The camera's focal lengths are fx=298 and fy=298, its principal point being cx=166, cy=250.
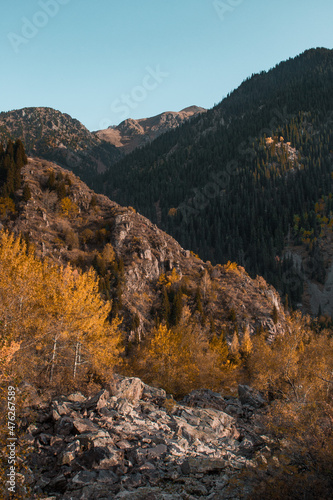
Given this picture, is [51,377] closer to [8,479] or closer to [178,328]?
[8,479]

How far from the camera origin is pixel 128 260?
210 feet

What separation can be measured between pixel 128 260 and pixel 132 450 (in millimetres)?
50610

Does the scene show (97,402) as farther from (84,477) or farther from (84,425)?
(84,477)

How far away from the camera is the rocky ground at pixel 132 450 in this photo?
11.9 m

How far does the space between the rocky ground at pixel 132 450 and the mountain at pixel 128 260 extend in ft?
105

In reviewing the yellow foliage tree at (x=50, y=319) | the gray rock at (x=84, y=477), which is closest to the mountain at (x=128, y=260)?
the yellow foliage tree at (x=50, y=319)

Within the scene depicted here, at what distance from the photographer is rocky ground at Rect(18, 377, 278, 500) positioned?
11.9 m

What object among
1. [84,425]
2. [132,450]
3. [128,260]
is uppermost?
[128,260]

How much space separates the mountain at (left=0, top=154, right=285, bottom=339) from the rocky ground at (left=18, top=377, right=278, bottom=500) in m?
31.9

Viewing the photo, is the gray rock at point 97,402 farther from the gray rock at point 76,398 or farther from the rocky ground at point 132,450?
the gray rock at point 76,398

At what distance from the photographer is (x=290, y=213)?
184 m

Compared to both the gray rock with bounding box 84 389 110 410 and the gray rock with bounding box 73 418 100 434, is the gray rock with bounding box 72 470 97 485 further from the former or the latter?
the gray rock with bounding box 84 389 110 410

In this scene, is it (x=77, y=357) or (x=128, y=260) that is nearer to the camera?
(x=77, y=357)

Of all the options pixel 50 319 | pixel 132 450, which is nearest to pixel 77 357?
pixel 50 319
